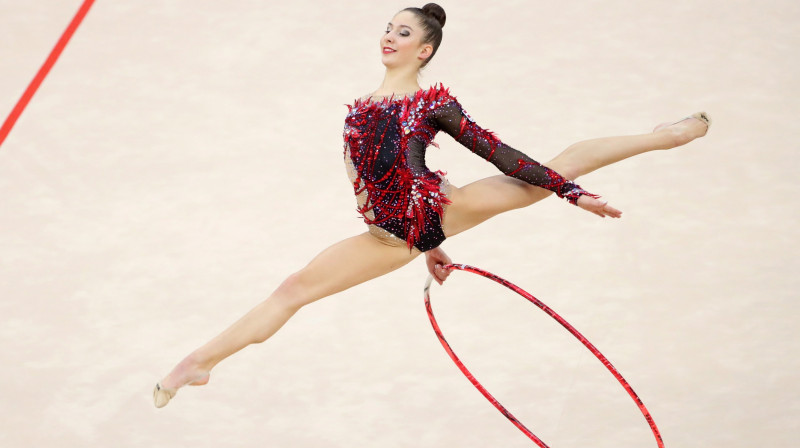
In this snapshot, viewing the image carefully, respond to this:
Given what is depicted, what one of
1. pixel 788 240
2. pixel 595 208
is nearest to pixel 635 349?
pixel 788 240

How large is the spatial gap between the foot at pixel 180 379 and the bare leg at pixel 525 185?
890 millimetres

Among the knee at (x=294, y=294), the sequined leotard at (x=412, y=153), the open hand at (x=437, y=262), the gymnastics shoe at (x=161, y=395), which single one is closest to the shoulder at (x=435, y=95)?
the sequined leotard at (x=412, y=153)

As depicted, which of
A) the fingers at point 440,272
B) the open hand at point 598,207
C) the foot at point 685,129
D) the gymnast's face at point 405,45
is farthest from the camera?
the fingers at point 440,272

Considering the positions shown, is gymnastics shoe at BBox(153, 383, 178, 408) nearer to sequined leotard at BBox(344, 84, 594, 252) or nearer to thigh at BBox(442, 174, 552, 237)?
sequined leotard at BBox(344, 84, 594, 252)

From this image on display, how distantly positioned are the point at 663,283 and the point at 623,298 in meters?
0.25

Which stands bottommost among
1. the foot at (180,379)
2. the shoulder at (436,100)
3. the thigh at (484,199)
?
the foot at (180,379)

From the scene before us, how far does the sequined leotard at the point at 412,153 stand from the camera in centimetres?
363

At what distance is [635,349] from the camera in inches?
224

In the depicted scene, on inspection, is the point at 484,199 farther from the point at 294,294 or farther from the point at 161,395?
the point at 161,395

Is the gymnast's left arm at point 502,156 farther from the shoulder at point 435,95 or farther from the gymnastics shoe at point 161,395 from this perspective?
the gymnastics shoe at point 161,395

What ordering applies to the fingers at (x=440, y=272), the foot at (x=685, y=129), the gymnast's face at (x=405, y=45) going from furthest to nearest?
1. the fingers at (x=440, y=272)
2. the foot at (x=685, y=129)
3. the gymnast's face at (x=405, y=45)

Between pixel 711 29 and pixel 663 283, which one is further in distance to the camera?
pixel 711 29

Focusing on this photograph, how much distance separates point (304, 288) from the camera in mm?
3791

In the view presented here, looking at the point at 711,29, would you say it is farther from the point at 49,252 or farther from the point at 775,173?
the point at 49,252
